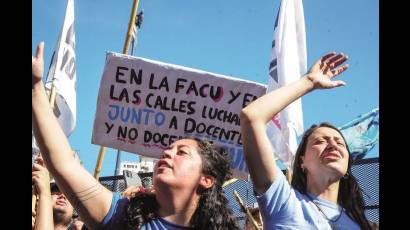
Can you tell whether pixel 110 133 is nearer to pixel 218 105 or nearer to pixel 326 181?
pixel 218 105

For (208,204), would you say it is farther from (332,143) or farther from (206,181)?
(332,143)

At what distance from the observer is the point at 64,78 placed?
5840 mm

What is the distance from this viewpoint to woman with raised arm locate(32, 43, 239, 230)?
7.45ft

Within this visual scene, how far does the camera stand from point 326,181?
9.21ft

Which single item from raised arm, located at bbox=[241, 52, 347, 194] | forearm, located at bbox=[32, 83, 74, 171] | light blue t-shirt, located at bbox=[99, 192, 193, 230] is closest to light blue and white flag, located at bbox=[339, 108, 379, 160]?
raised arm, located at bbox=[241, 52, 347, 194]

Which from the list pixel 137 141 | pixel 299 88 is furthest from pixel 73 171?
pixel 137 141

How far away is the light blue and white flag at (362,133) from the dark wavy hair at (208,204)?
2.25 meters

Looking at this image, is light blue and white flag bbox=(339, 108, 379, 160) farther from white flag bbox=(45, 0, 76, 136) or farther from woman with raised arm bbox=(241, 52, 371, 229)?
white flag bbox=(45, 0, 76, 136)

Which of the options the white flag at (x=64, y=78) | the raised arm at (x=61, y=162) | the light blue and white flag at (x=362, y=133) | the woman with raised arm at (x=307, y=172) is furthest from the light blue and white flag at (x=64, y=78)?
the raised arm at (x=61, y=162)

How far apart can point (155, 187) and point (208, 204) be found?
0.28m

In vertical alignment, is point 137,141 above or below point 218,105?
below
